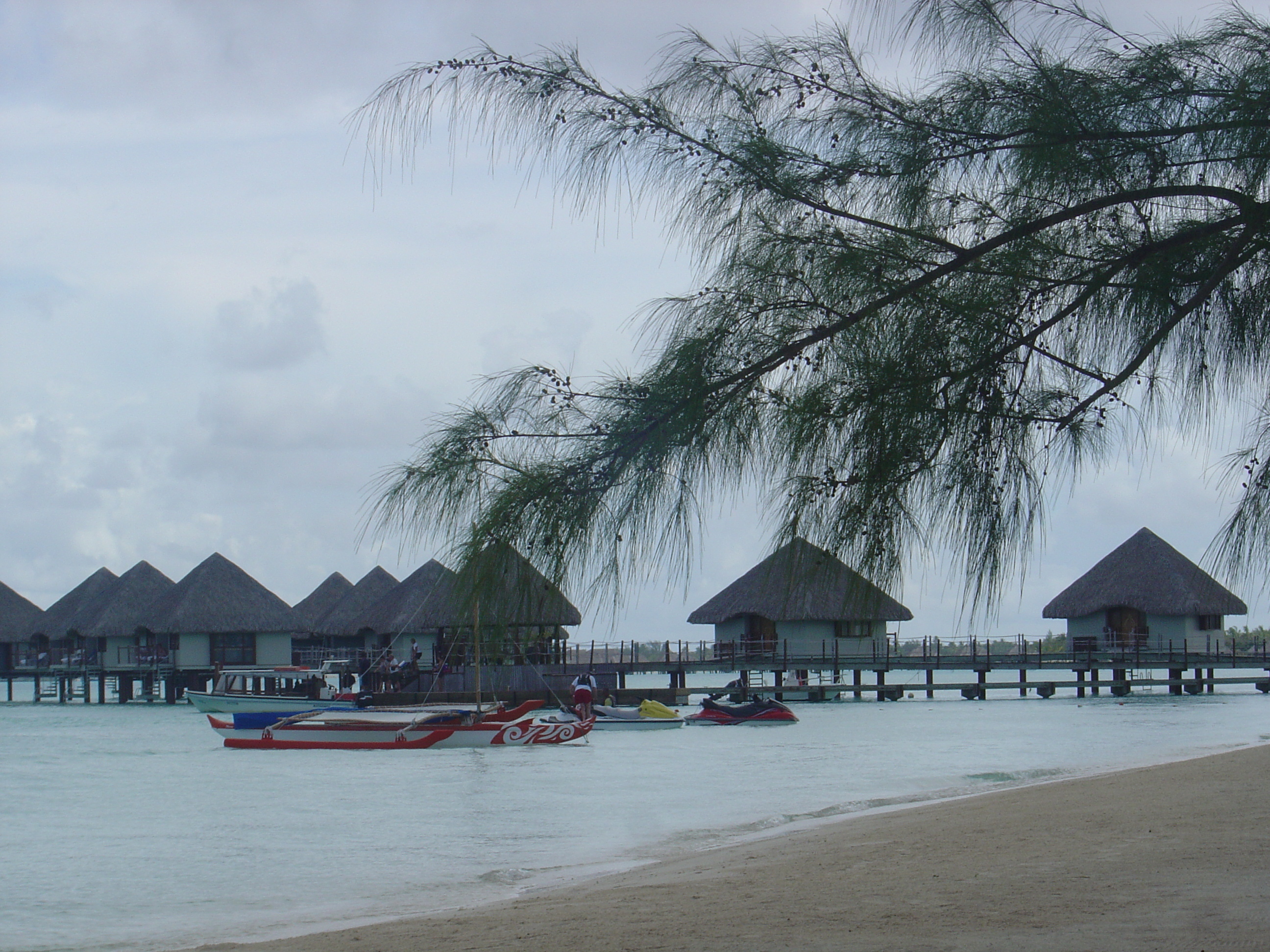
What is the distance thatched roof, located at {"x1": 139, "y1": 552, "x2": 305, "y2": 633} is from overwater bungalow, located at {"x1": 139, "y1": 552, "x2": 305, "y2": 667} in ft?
0.06

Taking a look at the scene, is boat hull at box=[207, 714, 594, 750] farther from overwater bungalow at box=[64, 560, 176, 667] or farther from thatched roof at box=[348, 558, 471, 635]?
overwater bungalow at box=[64, 560, 176, 667]

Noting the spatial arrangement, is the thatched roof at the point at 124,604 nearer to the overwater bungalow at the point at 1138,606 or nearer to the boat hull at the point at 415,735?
the boat hull at the point at 415,735

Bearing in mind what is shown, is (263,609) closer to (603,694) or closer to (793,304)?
(603,694)

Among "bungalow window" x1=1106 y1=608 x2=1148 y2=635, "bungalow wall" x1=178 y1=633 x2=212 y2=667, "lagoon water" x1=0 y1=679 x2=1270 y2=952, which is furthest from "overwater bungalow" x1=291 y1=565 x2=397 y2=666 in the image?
"bungalow window" x1=1106 y1=608 x2=1148 y2=635

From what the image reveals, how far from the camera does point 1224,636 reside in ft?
139

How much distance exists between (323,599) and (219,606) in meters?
9.87

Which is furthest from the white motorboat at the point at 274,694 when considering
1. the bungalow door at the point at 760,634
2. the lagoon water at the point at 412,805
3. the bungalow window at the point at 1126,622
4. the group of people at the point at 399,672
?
the bungalow window at the point at 1126,622

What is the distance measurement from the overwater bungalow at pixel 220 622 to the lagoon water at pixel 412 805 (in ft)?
35.5

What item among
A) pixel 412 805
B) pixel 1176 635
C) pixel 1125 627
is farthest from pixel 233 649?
pixel 1176 635

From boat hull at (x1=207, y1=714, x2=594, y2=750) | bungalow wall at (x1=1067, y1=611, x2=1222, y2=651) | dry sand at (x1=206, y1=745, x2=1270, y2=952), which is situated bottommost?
boat hull at (x1=207, y1=714, x2=594, y2=750)

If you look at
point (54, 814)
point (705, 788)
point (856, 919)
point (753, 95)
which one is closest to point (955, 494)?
point (753, 95)

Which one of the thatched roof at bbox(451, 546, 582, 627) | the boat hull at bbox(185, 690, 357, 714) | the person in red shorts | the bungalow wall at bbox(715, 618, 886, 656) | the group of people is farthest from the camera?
the bungalow wall at bbox(715, 618, 886, 656)

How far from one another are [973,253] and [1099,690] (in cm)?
5014

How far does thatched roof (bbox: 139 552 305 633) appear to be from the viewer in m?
44.0
